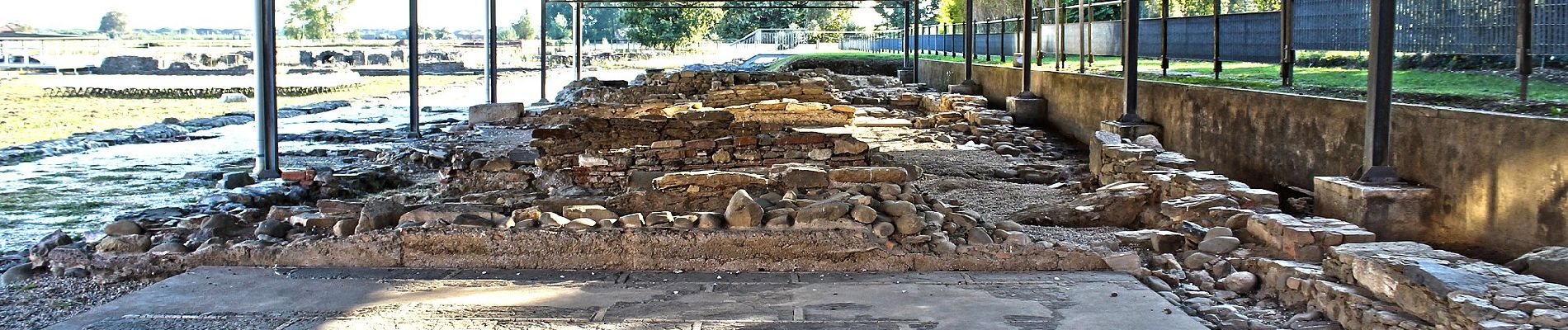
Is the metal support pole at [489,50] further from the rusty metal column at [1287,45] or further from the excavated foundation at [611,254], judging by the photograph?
the excavated foundation at [611,254]

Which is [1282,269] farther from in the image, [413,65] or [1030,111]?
[413,65]

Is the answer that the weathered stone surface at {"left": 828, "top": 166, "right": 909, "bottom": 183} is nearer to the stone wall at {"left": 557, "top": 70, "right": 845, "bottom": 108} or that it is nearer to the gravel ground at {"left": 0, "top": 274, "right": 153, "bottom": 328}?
the gravel ground at {"left": 0, "top": 274, "right": 153, "bottom": 328}

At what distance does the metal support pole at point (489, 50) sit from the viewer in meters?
20.7

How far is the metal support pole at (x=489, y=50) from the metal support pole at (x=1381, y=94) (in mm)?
15362

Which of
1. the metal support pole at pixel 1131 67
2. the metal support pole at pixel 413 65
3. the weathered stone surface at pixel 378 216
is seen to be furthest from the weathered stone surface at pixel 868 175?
the metal support pole at pixel 413 65

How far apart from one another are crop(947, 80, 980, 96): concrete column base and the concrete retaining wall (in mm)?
8863

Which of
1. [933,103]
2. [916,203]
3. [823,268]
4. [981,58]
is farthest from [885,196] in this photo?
[981,58]

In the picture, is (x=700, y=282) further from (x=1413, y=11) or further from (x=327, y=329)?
(x=1413, y=11)

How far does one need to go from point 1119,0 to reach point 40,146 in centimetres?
1418

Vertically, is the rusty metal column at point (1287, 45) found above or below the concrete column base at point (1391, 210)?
above

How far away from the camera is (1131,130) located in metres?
12.8

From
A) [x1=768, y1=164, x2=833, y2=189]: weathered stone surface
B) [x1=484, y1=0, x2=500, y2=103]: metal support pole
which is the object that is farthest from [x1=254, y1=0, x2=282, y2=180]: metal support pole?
[x1=484, y1=0, x2=500, y2=103]: metal support pole

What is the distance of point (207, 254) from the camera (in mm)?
6941

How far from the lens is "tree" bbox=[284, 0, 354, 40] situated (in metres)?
68.6
